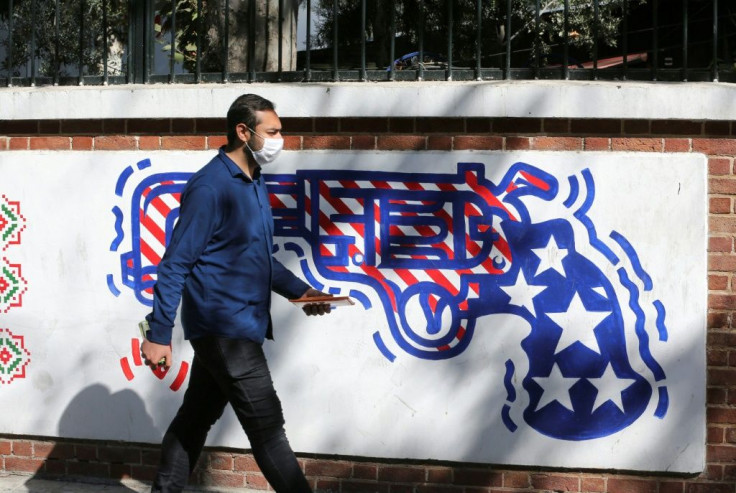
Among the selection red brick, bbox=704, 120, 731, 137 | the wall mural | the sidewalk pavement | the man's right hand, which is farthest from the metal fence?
the sidewalk pavement

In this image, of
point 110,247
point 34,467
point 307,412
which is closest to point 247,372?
point 307,412

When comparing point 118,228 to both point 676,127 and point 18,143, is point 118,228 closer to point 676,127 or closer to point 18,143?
point 18,143

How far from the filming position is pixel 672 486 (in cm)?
496

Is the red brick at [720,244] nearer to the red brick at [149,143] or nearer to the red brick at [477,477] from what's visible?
the red brick at [477,477]

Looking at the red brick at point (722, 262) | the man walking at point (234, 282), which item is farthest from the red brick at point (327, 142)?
the red brick at point (722, 262)

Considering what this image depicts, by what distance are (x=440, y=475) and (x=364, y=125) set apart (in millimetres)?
1691

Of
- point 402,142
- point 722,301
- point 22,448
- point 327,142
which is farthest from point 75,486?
point 722,301

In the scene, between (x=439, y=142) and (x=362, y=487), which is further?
(x=362, y=487)

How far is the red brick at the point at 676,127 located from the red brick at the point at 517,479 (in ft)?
5.55

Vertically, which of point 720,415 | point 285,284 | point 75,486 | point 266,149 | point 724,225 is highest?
point 266,149

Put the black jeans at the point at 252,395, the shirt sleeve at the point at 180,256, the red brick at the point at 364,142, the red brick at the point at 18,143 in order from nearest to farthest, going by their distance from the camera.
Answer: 1. the shirt sleeve at the point at 180,256
2. the black jeans at the point at 252,395
3. the red brick at the point at 364,142
4. the red brick at the point at 18,143

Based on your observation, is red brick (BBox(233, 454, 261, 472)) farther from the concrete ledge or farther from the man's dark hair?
the man's dark hair

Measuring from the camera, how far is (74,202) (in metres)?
5.38

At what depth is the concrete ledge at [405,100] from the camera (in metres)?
4.86
